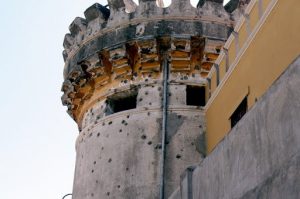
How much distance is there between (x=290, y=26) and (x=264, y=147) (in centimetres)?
290

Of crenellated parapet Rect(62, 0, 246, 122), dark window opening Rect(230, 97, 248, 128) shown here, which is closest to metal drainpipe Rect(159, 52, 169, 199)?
crenellated parapet Rect(62, 0, 246, 122)

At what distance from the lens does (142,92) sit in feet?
39.2

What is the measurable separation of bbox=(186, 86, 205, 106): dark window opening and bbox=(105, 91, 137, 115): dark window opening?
1058 mm

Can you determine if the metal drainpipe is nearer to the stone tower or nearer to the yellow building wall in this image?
the stone tower

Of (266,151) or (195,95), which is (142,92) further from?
(266,151)

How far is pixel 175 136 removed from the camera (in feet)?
37.1

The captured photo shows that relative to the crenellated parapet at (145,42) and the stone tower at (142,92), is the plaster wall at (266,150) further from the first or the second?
the crenellated parapet at (145,42)

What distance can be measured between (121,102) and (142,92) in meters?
0.67

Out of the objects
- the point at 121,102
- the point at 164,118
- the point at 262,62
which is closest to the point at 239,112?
the point at 262,62

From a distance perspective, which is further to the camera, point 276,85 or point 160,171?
point 160,171

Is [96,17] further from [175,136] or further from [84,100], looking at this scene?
[175,136]

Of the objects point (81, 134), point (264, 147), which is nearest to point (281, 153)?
point (264, 147)

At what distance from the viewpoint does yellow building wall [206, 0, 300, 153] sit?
7.82 metres

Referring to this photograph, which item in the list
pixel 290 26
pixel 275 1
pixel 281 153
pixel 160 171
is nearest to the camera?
pixel 281 153
